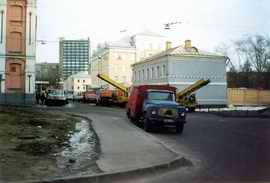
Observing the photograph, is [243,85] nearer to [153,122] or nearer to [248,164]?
[153,122]

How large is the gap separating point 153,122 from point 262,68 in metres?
73.1

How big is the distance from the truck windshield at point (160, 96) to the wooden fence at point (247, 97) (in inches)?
1685

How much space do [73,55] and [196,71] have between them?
61.8 m

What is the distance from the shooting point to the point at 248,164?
1362cm

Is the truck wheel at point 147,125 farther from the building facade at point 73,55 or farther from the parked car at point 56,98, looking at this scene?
the building facade at point 73,55

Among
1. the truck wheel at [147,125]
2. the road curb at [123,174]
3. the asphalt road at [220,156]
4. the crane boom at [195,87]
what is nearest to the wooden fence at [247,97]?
the crane boom at [195,87]

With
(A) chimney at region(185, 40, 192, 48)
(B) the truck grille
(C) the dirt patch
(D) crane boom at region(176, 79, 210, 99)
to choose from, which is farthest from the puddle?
(A) chimney at region(185, 40, 192, 48)

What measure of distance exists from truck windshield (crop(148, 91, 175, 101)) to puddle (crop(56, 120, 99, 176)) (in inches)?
253

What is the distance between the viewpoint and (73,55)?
123 metres

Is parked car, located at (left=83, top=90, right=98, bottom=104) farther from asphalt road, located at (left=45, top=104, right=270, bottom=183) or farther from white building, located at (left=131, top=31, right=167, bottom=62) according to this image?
asphalt road, located at (left=45, top=104, right=270, bottom=183)

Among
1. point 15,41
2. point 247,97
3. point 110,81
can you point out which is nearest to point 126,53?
point 247,97

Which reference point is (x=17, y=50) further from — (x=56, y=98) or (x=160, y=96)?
(x=160, y=96)

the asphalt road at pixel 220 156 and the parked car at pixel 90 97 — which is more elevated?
the parked car at pixel 90 97

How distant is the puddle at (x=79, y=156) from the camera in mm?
11706
